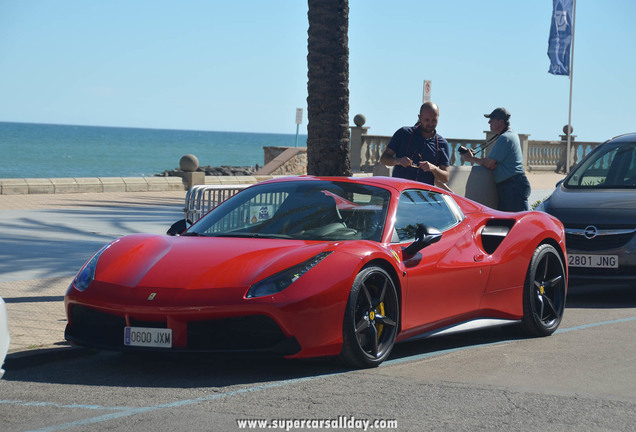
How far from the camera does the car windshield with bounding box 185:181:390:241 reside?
7.08 meters

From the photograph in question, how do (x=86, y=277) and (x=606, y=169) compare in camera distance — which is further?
(x=606, y=169)

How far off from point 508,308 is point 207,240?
2533mm

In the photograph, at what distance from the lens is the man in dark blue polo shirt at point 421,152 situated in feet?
33.9

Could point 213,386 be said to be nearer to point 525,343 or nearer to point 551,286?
point 525,343

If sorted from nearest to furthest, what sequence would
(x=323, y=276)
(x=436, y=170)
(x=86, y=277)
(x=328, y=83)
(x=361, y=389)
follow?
(x=361, y=389) < (x=323, y=276) < (x=86, y=277) < (x=436, y=170) < (x=328, y=83)

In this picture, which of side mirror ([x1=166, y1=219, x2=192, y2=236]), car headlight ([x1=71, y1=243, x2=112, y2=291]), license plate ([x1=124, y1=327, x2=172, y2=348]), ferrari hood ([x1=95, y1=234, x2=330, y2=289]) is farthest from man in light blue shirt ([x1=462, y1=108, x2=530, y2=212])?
license plate ([x1=124, y1=327, x2=172, y2=348])

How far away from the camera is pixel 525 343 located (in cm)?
791

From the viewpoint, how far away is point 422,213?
7578 millimetres

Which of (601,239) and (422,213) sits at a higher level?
(422,213)

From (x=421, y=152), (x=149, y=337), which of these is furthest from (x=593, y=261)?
(x=149, y=337)

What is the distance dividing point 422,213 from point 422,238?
566 millimetres

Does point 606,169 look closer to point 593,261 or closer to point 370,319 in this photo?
point 593,261

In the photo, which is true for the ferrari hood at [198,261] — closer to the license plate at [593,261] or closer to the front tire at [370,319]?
the front tire at [370,319]

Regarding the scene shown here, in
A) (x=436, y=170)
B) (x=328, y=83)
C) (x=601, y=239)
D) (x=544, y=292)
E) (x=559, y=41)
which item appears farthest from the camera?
(x=559, y=41)
